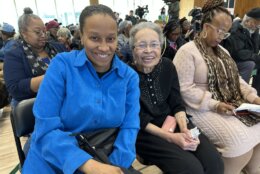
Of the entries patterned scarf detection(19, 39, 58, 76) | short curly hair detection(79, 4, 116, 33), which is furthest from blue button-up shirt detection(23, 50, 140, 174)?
patterned scarf detection(19, 39, 58, 76)

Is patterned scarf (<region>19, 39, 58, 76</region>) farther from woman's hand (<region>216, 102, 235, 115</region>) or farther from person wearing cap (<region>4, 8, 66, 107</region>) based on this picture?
woman's hand (<region>216, 102, 235, 115</region>)

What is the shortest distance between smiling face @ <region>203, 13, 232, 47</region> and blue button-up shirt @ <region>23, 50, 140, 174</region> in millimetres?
945

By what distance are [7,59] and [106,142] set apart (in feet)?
3.69

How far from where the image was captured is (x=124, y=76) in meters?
1.25

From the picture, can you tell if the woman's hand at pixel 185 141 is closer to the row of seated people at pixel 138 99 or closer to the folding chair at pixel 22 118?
the row of seated people at pixel 138 99

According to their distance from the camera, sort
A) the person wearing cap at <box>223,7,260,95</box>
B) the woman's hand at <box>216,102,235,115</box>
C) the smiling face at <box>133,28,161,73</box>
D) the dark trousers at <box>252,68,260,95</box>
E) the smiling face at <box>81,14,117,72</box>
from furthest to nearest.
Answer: the dark trousers at <box>252,68,260,95</box> < the person wearing cap at <box>223,7,260,95</box> < the woman's hand at <box>216,102,235,115</box> < the smiling face at <box>133,28,161,73</box> < the smiling face at <box>81,14,117,72</box>

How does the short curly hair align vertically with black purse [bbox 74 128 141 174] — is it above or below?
above

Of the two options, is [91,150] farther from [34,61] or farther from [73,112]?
[34,61]

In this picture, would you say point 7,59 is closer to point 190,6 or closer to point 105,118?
point 105,118

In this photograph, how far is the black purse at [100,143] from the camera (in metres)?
1.10

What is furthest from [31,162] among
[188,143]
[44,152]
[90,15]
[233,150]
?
[233,150]

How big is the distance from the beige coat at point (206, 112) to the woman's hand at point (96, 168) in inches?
36.2

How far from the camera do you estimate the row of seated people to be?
109 centimetres

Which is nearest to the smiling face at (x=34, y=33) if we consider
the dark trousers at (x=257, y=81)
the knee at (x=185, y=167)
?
the knee at (x=185, y=167)
